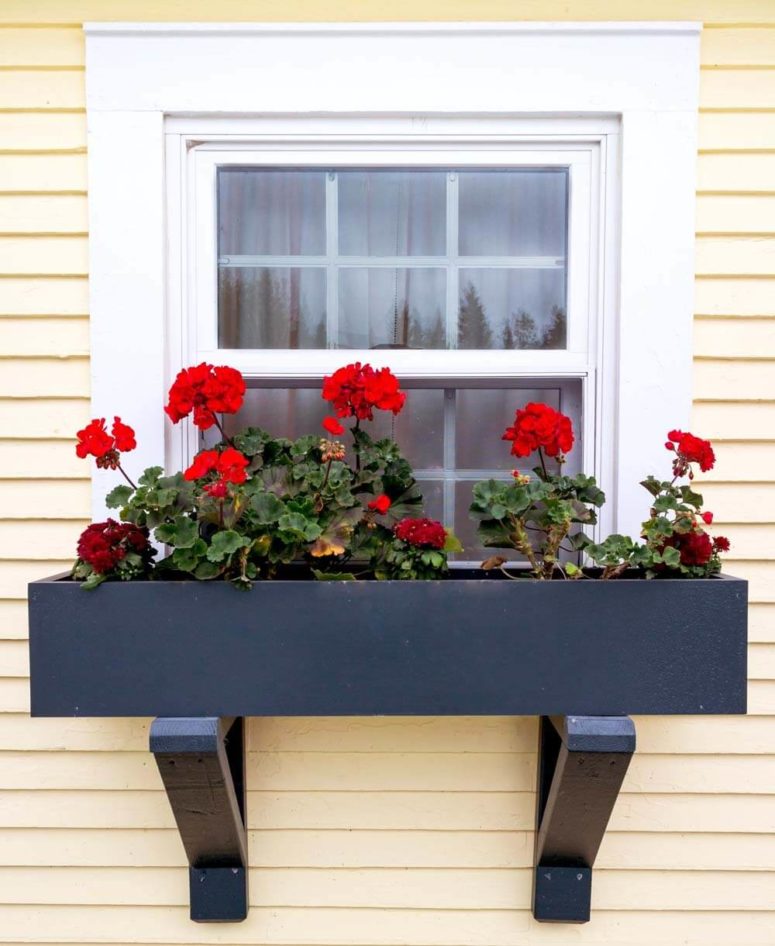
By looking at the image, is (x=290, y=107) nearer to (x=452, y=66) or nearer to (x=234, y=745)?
(x=452, y=66)

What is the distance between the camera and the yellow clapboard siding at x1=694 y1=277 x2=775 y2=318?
6.30 feet

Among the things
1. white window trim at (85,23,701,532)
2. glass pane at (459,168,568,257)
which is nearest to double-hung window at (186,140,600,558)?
glass pane at (459,168,568,257)

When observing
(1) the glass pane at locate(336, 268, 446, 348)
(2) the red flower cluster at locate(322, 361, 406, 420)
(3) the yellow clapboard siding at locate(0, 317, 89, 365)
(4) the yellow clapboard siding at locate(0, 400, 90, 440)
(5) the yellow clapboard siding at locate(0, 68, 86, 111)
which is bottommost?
(4) the yellow clapboard siding at locate(0, 400, 90, 440)

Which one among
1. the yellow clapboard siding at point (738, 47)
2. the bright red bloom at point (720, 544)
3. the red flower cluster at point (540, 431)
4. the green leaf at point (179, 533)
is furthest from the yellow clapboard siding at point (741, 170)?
the green leaf at point (179, 533)

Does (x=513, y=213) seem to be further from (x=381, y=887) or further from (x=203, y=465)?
(x=381, y=887)

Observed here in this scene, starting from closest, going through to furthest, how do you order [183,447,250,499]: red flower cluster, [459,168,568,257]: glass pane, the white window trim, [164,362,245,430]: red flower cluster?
[183,447,250,499]: red flower cluster, [164,362,245,430]: red flower cluster, the white window trim, [459,168,568,257]: glass pane

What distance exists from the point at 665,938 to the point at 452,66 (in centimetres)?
225

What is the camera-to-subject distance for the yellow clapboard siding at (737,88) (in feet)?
6.22

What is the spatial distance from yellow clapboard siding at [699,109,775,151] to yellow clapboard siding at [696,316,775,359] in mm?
415

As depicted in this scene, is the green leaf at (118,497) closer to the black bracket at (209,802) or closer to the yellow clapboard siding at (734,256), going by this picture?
the black bracket at (209,802)

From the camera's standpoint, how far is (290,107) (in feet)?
6.17

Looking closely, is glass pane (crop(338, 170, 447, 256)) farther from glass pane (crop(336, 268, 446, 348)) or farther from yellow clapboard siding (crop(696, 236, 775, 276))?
yellow clapboard siding (crop(696, 236, 775, 276))

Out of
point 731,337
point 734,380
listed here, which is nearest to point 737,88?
point 731,337

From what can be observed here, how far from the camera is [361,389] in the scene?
66.8 inches
